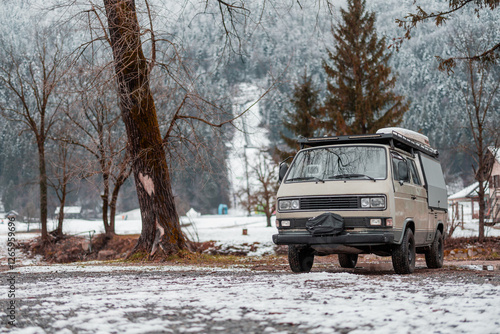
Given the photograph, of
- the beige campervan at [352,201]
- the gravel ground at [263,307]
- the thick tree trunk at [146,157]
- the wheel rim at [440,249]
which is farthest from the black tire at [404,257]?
the thick tree trunk at [146,157]

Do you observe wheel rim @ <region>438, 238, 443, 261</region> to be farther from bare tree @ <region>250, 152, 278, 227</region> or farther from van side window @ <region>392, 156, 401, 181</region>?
bare tree @ <region>250, 152, 278, 227</region>

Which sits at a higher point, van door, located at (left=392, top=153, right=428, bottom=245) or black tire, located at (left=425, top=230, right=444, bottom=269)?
van door, located at (left=392, top=153, right=428, bottom=245)

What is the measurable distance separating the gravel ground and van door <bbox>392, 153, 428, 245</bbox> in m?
2.25

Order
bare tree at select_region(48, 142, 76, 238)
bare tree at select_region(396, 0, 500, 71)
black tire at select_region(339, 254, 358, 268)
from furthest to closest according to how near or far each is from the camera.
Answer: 1. bare tree at select_region(48, 142, 76, 238)
2. bare tree at select_region(396, 0, 500, 71)
3. black tire at select_region(339, 254, 358, 268)

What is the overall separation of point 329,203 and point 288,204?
0.74 m

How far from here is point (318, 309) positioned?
513cm

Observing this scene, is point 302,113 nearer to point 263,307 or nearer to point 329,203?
point 329,203

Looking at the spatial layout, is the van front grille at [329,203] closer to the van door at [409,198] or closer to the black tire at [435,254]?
the van door at [409,198]

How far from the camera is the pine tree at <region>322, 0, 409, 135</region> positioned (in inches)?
1262

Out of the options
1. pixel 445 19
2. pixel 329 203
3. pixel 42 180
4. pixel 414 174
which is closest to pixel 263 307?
pixel 329 203

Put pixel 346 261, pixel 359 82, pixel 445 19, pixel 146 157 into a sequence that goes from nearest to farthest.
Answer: pixel 346 261 → pixel 445 19 → pixel 146 157 → pixel 359 82

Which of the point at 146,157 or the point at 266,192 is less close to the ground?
the point at 266,192

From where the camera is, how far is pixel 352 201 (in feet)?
30.5

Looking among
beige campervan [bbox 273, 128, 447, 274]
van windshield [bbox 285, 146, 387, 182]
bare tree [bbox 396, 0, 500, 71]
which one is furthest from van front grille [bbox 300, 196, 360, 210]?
bare tree [bbox 396, 0, 500, 71]
